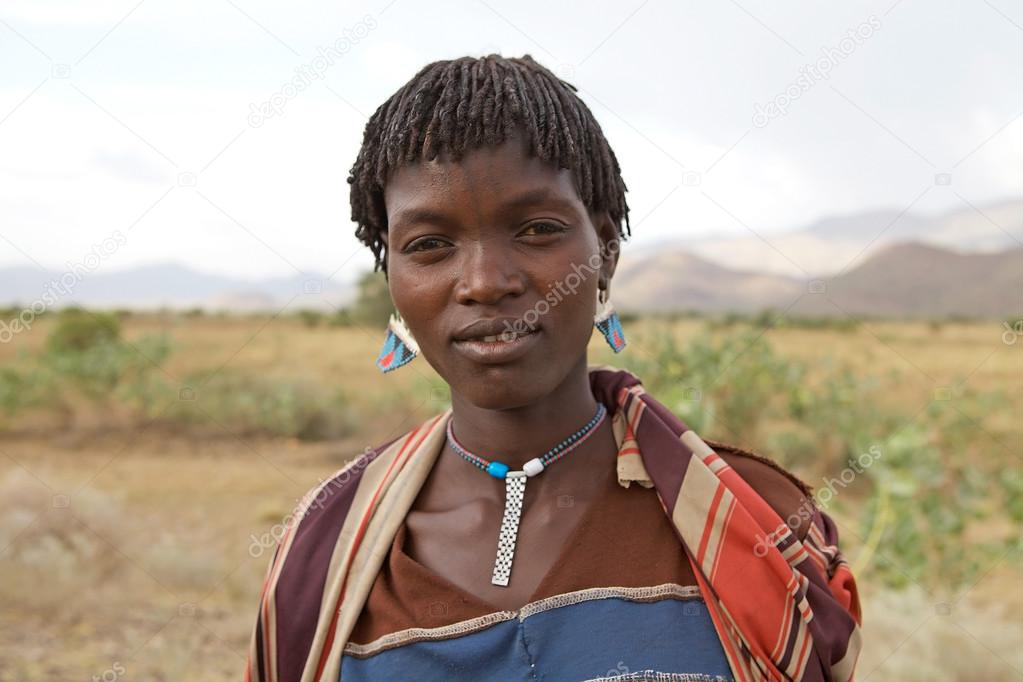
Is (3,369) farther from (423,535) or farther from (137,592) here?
(423,535)

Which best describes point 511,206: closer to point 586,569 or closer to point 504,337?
point 504,337

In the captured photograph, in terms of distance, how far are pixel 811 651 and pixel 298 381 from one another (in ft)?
43.7

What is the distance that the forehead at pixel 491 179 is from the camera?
5.87ft

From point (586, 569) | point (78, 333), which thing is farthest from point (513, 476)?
point (78, 333)

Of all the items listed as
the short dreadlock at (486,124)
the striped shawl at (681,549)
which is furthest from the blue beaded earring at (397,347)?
the short dreadlock at (486,124)

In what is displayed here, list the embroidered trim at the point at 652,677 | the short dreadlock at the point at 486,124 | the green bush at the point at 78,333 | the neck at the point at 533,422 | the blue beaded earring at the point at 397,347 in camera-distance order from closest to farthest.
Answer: the embroidered trim at the point at 652,677
the short dreadlock at the point at 486,124
the neck at the point at 533,422
the blue beaded earring at the point at 397,347
the green bush at the point at 78,333

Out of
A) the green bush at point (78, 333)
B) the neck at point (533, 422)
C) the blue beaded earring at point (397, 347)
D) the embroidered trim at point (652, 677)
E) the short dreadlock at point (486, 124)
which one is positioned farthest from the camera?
the green bush at point (78, 333)

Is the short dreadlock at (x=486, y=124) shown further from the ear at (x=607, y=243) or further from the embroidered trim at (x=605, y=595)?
the embroidered trim at (x=605, y=595)

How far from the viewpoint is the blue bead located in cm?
202

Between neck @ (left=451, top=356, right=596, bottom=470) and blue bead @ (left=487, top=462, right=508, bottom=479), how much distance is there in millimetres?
12

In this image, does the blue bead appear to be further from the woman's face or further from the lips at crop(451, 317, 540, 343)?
the lips at crop(451, 317, 540, 343)

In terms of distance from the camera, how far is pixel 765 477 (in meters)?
2.06

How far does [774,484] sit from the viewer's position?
2047mm

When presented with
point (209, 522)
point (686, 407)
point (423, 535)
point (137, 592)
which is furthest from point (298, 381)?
point (423, 535)
